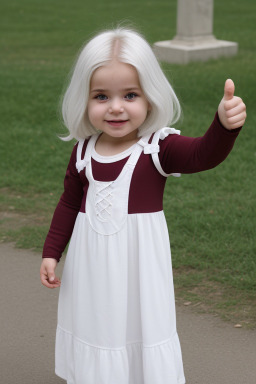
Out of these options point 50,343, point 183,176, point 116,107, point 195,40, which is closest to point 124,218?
point 116,107

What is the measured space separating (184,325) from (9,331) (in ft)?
2.92

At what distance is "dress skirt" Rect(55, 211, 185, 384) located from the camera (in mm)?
2820

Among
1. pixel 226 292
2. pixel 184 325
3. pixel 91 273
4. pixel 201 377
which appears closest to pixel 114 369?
pixel 91 273

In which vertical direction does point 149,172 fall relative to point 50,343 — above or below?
above

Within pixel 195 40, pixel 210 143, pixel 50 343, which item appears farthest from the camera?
pixel 195 40

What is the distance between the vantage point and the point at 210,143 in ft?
8.46

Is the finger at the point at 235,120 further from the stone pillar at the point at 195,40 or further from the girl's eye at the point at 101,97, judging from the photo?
the stone pillar at the point at 195,40

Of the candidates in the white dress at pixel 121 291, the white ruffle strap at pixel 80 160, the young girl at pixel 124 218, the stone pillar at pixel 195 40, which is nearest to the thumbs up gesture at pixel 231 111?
the young girl at pixel 124 218

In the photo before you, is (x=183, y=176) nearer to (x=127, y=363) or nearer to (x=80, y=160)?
(x=80, y=160)

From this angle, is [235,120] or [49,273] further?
[49,273]

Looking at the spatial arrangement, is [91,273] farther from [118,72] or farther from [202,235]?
[202,235]

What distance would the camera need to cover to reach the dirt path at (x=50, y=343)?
365 cm

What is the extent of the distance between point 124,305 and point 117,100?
0.72 meters

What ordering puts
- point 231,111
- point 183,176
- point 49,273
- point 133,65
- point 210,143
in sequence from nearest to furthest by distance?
point 231,111, point 210,143, point 133,65, point 49,273, point 183,176
